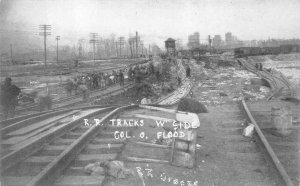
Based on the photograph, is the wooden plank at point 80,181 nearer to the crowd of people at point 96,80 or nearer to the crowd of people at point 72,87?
the crowd of people at point 72,87

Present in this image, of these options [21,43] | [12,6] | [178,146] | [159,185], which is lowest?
[159,185]

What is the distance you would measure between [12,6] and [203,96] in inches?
370

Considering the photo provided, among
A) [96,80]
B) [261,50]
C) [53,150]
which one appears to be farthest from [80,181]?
[261,50]

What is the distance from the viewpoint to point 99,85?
22969 millimetres

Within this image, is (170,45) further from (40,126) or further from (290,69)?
(40,126)

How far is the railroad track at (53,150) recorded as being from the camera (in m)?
3.65

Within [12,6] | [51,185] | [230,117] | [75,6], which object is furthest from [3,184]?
[230,117]

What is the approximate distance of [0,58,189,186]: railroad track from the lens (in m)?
3.65

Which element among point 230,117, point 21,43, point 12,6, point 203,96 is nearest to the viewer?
point 12,6

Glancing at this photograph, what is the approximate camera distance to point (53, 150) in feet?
15.6

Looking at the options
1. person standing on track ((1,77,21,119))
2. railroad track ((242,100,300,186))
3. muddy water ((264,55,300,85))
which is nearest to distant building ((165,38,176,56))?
muddy water ((264,55,300,85))

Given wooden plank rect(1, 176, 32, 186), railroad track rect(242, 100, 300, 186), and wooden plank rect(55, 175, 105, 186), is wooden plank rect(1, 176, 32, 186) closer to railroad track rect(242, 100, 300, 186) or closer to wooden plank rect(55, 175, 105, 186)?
wooden plank rect(55, 175, 105, 186)

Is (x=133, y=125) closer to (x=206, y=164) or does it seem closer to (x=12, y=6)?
(x=206, y=164)

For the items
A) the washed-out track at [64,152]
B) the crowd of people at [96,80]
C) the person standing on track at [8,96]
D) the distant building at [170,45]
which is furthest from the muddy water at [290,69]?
the person standing on track at [8,96]
